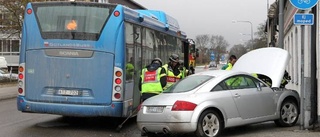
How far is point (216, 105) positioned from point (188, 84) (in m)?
0.81

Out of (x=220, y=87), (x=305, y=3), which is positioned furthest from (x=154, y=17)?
(x=305, y=3)

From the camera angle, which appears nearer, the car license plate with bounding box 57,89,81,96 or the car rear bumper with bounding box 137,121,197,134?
the car rear bumper with bounding box 137,121,197,134

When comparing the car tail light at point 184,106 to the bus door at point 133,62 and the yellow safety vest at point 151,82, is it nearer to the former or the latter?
the yellow safety vest at point 151,82

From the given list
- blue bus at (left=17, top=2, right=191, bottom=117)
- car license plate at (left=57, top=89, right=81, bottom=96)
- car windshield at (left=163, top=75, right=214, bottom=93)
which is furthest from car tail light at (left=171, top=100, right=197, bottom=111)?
car license plate at (left=57, top=89, right=81, bottom=96)

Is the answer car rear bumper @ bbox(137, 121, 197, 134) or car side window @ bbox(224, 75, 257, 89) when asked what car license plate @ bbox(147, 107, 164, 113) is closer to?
car rear bumper @ bbox(137, 121, 197, 134)

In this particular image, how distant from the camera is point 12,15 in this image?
106 ft

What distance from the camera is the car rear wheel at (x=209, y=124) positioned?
8172 mm

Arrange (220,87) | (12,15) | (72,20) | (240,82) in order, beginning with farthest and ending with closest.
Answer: (12,15) < (72,20) < (240,82) < (220,87)

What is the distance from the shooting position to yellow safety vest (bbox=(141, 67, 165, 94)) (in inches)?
382

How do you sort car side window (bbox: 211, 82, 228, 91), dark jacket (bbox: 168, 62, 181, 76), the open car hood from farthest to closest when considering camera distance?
the open car hood, dark jacket (bbox: 168, 62, 181, 76), car side window (bbox: 211, 82, 228, 91)

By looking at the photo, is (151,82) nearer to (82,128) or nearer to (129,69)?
(129,69)

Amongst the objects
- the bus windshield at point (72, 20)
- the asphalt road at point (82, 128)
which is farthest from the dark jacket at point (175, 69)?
the bus windshield at point (72, 20)

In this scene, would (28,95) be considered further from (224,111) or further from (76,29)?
(224,111)

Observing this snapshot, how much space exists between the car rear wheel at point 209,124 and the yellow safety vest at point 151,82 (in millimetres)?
1690
